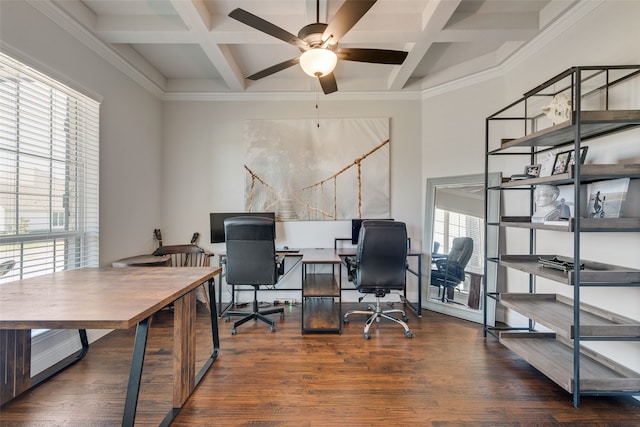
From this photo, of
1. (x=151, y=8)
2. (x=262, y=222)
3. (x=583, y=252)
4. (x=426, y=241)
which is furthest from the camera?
(x=426, y=241)

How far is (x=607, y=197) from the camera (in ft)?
5.97

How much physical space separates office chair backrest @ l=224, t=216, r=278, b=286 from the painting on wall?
3.24 ft

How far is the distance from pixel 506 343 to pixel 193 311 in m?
2.45

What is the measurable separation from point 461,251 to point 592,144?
155 cm

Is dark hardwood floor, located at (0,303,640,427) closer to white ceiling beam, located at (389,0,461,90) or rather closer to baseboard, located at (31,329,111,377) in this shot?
baseboard, located at (31,329,111,377)

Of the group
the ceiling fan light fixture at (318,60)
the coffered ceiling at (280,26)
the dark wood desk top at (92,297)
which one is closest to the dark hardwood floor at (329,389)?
the dark wood desk top at (92,297)

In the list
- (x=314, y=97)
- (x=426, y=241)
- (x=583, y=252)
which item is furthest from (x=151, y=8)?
(x=583, y=252)

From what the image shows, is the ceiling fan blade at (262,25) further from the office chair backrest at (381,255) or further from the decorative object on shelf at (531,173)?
the decorative object on shelf at (531,173)

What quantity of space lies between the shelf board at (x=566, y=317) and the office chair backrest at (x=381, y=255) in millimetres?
899

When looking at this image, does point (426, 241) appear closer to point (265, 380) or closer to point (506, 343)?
point (506, 343)

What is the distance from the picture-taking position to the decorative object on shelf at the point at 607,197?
1749 millimetres

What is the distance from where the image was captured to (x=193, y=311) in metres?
1.89

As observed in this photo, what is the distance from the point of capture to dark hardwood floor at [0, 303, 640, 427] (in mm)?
1603

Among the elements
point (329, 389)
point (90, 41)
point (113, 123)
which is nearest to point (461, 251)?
point (329, 389)
